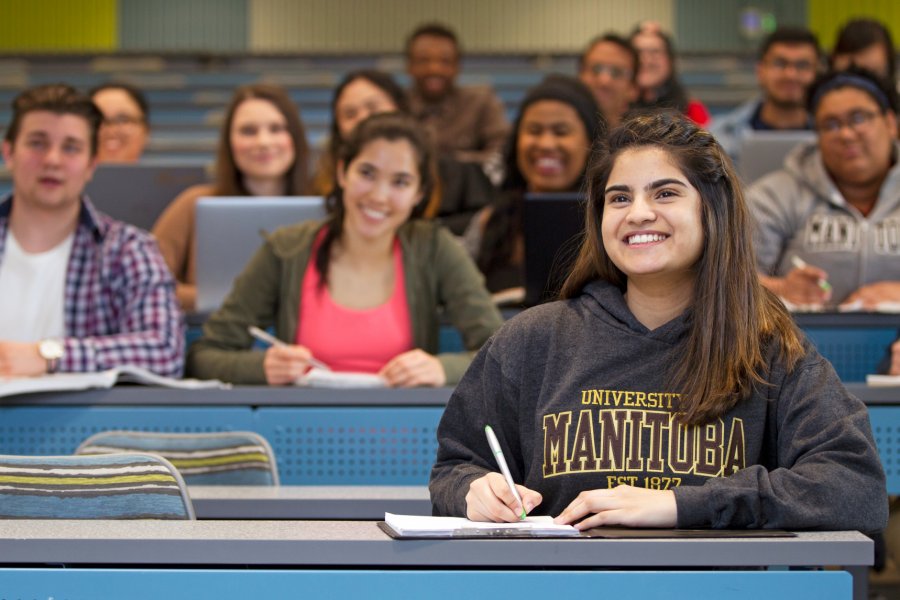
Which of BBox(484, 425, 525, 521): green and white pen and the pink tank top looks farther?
the pink tank top

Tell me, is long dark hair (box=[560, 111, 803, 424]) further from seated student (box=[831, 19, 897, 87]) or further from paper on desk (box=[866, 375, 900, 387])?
seated student (box=[831, 19, 897, 87])

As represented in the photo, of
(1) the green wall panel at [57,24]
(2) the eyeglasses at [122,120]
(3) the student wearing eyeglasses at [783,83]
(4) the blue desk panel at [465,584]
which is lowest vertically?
(4) the blue desk panel at [465,584]

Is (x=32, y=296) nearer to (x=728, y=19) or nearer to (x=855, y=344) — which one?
(x=855, y=344)

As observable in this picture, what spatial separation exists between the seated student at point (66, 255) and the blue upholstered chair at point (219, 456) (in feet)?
2.64

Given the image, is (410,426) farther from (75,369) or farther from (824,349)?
(824,349)

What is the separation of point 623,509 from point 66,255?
218 centimetres

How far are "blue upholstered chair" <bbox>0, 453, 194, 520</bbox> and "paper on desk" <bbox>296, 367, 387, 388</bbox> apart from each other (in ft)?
3.55

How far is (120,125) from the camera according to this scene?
5.30 m

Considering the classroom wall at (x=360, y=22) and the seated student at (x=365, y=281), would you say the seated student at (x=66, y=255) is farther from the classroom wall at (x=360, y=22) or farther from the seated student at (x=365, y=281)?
the classroom wall at (x=360, y=22)

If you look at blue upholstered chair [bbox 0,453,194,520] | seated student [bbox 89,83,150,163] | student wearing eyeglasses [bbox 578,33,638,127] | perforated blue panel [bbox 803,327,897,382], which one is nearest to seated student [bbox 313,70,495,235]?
student wearing eyeglasses [bbox 578,33,638,127]

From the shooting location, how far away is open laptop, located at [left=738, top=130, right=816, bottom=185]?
427 centimetres

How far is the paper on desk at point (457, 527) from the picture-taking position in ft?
4.62

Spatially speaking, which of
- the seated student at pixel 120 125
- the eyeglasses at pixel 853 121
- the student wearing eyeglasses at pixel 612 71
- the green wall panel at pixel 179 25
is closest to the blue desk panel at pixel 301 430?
the eyeglasses at pixel 853 121

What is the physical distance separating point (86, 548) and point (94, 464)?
393mm
